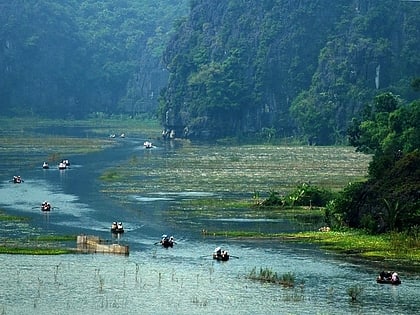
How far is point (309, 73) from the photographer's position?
194375 millimetres

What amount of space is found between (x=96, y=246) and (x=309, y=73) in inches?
5371

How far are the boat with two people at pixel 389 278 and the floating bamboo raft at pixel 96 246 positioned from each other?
14.0 meters

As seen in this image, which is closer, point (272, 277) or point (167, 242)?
point (272, 277)

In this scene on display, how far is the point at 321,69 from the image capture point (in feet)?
604

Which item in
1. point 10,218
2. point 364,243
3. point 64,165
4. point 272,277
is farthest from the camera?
point 64,165

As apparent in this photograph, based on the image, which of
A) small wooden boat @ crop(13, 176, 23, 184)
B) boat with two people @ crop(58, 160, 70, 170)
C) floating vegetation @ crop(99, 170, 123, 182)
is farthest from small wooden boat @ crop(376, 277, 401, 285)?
boat with two people @ crop(58, 160, 70, 170)

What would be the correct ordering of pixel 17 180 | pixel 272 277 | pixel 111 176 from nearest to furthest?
1. pixel 272 277
2. pixel 17 180
3. pixel 111 176

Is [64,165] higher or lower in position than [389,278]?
higher

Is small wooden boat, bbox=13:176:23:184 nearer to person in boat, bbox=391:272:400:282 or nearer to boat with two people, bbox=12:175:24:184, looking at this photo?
boat with two people, bbox=12:175:24:184

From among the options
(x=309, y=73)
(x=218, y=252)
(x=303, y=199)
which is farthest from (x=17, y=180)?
(x=309, y=73)

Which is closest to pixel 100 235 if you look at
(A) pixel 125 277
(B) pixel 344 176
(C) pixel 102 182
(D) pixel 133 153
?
(A) pixel 125 277

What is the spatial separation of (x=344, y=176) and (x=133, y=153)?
38676 millimetres

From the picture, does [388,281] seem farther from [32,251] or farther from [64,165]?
[64,165]

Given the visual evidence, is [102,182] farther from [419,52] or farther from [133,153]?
[419,52]
